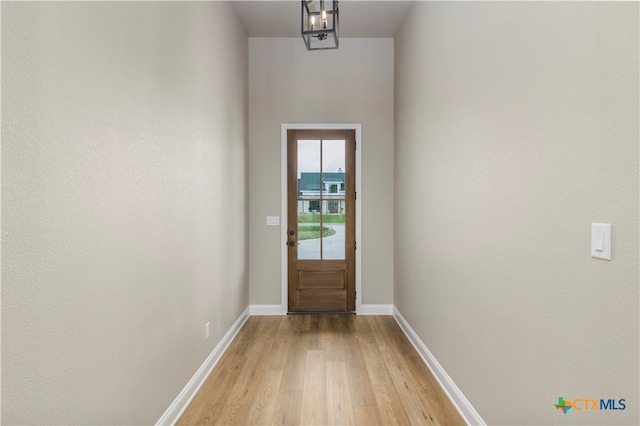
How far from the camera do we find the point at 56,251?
44.4 inches

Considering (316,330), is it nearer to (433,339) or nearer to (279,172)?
(433,339)

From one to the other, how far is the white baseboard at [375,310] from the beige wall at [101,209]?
82.0 inches

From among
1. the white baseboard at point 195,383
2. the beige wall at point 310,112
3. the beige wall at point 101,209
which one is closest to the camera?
the beige wall at point 101,209

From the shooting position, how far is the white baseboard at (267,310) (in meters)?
4.00

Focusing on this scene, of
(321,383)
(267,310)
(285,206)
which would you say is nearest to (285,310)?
(267,310)

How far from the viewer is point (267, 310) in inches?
158

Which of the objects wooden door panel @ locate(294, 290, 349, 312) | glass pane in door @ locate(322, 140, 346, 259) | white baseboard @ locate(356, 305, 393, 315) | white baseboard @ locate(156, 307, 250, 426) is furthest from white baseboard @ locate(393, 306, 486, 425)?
white baseboard @ locate(156, 307, 250, 426)

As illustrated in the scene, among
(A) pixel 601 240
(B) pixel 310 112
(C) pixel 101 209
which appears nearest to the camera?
(A) pixel 601 240

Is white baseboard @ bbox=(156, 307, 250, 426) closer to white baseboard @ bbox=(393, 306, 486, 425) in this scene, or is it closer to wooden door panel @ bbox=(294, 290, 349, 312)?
wooden door panel @ bbox=(294, 290, 349, 312)

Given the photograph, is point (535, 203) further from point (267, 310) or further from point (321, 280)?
point (267, 310)

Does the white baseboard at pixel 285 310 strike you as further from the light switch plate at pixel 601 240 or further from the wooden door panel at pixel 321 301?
the light switch plate at pixel 601 240

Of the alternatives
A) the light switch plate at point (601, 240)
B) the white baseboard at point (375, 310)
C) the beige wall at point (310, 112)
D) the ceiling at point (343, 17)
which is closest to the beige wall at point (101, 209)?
the ceiling at point (343, 17)

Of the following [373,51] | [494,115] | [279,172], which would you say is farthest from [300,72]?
[494,115]

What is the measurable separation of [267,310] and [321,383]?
1.70 meters
